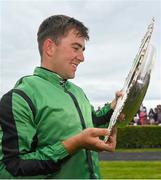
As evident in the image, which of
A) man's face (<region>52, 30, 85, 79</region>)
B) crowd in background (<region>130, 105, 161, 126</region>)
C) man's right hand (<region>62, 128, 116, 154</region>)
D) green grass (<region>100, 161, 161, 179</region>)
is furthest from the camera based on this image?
crowd in background (<region>130, 105, 161, 126</region>)

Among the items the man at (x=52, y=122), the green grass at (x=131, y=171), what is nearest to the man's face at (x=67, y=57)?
the man at (x=52, y=122)

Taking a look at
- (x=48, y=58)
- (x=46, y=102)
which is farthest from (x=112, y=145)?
(x=48, y=58)

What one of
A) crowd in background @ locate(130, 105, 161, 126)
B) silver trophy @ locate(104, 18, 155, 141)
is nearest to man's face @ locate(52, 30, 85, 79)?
silver trophy @ locate(104, 18, 155, 141)

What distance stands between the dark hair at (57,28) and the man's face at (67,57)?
4 centimetres

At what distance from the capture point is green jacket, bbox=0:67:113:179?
8.82ft

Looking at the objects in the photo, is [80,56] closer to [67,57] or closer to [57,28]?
[67,57]

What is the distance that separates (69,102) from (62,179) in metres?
0.43

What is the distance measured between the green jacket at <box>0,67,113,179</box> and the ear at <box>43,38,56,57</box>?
130 millimetres

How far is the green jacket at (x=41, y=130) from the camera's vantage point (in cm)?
269

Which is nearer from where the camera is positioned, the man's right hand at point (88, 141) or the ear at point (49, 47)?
the man's right hand at point (88, 141)

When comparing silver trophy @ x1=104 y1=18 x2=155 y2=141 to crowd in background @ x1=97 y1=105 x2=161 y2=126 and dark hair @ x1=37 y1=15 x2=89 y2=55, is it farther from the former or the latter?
crowd in background @ x1=97 y1=105 x2=161 y2=126

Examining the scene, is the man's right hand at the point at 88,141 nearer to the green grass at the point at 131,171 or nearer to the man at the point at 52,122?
the man at the point at 52,122

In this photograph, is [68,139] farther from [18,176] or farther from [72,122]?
[18,176]

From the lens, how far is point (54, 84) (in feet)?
9.57
